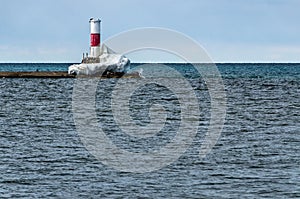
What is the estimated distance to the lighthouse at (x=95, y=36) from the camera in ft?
232

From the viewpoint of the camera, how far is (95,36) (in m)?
71.1

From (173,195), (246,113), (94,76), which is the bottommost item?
(173,195)

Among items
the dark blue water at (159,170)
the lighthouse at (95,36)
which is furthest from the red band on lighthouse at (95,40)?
the dark blue water at (159,170)

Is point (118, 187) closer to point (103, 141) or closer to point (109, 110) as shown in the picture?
point (103, 141)

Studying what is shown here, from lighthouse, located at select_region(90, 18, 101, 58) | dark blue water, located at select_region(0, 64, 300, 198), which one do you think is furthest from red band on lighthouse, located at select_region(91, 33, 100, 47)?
dark blue water, located at select_region(0, 64, 300, 198)

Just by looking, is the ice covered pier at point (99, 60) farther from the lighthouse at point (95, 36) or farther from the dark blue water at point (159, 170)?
the dark blue water at point (159, 170)

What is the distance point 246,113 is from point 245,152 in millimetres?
13845

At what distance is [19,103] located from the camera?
4334cm

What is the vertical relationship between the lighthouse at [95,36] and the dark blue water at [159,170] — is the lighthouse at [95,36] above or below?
above

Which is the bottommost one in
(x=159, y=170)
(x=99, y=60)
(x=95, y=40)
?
(x=159, y=170)

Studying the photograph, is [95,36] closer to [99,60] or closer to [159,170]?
[99,60]

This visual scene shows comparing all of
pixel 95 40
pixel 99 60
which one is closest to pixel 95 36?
pixel 95 40

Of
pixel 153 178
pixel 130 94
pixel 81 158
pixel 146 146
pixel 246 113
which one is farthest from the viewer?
pixel 130 94

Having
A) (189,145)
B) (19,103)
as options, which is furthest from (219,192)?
(19,103)
